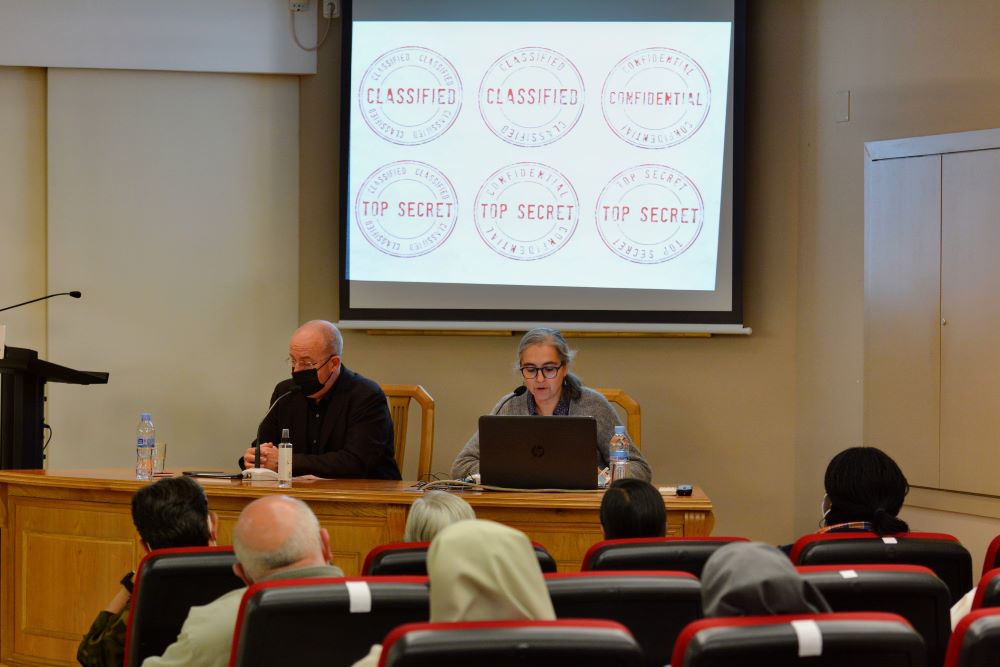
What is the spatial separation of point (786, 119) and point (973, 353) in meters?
1.38

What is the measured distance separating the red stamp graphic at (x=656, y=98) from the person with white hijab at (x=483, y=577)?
3913mm

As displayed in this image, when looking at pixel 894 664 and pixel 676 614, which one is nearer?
pixel 894 664

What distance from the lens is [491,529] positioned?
168 centimetres

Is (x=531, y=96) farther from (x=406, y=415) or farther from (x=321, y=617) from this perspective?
(x=321, y=617)

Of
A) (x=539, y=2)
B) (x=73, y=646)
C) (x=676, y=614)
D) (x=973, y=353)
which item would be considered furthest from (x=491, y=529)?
(x=539, y=2)

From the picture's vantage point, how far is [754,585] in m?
1.66

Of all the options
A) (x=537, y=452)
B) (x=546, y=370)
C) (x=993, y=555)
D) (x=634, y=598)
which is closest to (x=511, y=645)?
(x=634, y=598)

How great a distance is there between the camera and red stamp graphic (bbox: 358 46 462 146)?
541cm

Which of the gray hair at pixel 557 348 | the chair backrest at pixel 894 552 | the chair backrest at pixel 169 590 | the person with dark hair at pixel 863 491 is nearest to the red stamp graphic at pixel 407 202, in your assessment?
the gray hair at pixel 557 348

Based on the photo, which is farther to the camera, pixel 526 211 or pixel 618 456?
pixel 526 211

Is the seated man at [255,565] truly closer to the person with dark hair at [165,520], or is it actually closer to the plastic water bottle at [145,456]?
the person with dark hair at [165,520]

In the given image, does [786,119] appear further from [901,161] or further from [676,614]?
[676,614]

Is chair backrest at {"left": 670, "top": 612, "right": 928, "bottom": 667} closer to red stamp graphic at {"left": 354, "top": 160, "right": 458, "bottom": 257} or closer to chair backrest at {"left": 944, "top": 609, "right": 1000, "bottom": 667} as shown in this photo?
chair backrest at {"left": 944, "top": 609, "right": 1000, "bottom": 667}

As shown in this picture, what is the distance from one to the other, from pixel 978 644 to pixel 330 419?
3027 millimetres
